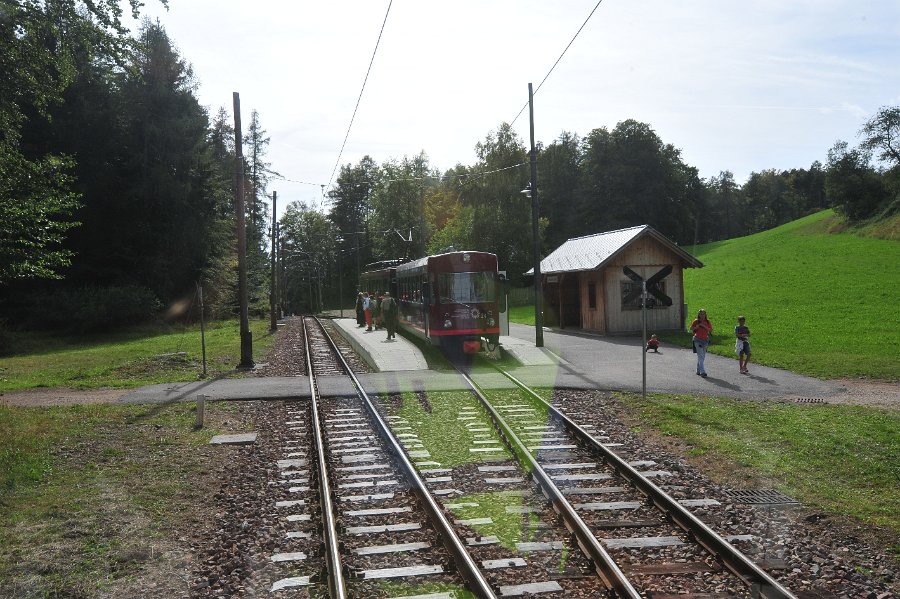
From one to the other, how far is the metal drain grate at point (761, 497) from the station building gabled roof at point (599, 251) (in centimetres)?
2190

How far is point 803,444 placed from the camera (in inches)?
437

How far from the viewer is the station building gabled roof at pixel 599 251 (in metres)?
31.1

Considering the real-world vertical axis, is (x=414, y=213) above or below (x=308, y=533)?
above

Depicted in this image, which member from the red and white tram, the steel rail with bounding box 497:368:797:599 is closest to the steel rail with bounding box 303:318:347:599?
the steel rail with bounding box 497:368:797:599

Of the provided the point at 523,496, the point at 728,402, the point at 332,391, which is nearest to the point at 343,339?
the point at 332,391

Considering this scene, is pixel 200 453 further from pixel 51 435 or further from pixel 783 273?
pixel 783 273

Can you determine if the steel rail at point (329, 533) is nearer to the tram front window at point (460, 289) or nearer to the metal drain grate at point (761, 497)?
the metal drain grate at point (761, 497)

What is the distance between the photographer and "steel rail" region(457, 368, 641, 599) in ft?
19.3

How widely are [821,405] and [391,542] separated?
10881mm

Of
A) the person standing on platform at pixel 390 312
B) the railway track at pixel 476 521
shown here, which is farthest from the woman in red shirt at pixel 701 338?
the person standing on platform at pixel 390 312

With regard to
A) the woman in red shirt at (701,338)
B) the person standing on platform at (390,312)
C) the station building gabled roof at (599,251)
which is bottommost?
the woman in red shirt at (701,338)

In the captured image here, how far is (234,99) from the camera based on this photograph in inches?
909

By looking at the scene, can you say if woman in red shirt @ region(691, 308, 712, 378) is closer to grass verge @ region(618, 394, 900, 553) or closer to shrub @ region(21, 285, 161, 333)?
grass verge @ region(618, 394, 900, 553)

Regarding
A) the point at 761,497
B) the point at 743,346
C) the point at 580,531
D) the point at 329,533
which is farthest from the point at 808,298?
the point at 329,533
